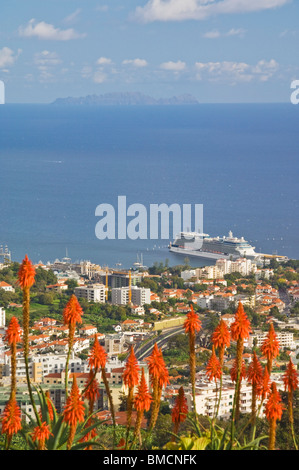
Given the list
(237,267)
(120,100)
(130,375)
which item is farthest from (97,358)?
(120,100)

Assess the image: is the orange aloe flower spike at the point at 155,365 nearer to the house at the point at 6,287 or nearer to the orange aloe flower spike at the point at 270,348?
the orange aloe flower spike at the point at 270,348

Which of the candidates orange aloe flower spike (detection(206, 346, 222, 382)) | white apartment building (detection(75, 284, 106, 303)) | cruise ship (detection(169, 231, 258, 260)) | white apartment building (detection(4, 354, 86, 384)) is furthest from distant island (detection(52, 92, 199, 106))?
orange aloe flower spike (detection(206, 346, 222, 382))

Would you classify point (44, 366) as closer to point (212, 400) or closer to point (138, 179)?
point (212, 400)

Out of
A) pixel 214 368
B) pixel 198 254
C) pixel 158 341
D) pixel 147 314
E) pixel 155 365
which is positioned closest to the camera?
pixel 155 365

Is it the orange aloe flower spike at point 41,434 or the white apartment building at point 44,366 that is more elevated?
the orange aloe flower spike at point 41,434

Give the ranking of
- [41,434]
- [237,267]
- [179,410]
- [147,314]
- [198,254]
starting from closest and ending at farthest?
1. [41,434]
2. [179,410]
3. [147,314]
4. [237,267]
5. [198,254]

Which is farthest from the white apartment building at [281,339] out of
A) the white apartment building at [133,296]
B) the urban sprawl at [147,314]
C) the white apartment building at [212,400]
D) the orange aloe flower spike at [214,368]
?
the orange aloe flower spike at [214,368]

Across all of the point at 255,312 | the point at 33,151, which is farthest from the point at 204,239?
the point at 33,151
